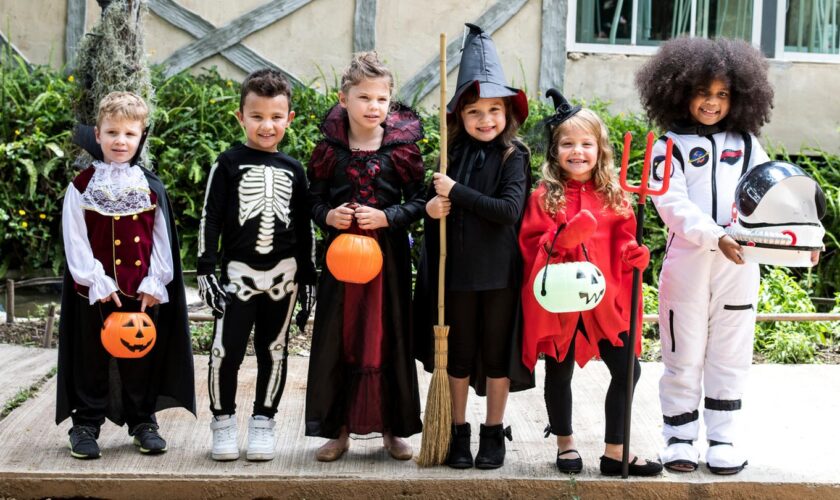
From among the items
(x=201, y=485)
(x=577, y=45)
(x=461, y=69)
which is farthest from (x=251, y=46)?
(x=201, y=485)

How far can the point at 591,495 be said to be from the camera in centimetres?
395

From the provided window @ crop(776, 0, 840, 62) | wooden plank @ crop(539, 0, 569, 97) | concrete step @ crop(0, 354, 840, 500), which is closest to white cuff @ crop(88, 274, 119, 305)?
concrete step @ crop(0, 354, 840, 500)

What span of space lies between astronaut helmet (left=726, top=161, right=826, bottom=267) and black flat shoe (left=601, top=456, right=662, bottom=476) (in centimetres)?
93

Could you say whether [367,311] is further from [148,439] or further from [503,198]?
[148,439]

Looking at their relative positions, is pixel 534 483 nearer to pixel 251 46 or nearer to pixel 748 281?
pixel 748 281

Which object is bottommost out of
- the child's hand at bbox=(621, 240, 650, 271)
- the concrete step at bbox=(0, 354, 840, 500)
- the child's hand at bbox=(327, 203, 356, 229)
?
the concrete step at bbox=(0, 354, 840, 500)

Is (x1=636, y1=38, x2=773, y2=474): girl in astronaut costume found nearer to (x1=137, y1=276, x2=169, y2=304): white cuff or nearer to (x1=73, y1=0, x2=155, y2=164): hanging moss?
(x1=137, y1=276, x2=169, y2=304): white cuff

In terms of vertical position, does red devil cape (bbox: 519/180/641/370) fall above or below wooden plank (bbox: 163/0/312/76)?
below

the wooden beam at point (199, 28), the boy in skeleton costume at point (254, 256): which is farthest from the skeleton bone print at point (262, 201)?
the wooden beam at point (199, 28)

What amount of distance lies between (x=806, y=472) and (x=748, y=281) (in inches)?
32.8

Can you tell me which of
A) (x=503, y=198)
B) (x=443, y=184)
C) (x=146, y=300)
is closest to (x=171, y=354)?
(x=146, y=300)

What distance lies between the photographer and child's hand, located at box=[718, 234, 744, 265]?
389 centimetres

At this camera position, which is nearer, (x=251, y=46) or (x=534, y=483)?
(x=534, y=483)

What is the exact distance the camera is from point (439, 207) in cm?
402
